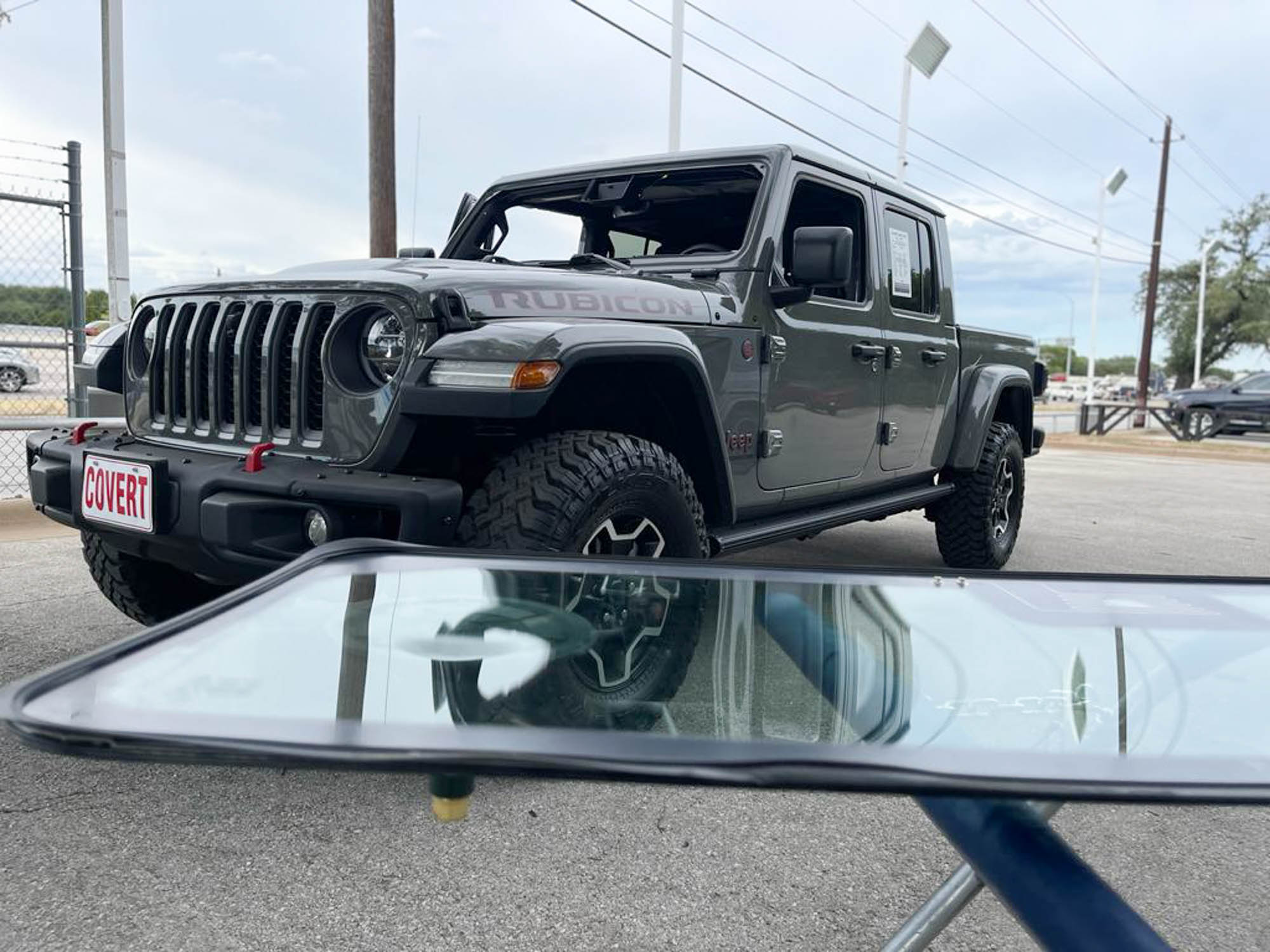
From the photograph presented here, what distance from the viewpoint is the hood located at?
8.30 ft

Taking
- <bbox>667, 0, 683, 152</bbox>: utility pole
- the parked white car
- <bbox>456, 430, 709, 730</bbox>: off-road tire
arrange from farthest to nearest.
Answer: <bbox>667, 0, 683, 152</bbox>: utility pole < the parked white car < <bbox>456, 430, 709, 730</bbox>: off-road tire

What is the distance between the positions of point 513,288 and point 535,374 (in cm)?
41

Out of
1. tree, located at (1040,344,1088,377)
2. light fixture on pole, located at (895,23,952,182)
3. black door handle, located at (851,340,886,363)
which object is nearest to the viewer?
Result: black door handle, located at (851,340,886,363)

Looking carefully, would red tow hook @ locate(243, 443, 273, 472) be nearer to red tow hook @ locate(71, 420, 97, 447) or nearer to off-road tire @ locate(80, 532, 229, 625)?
red tow hook @ locate(71, 420, 97, 447)

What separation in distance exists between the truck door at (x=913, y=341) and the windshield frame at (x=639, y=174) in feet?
2.78

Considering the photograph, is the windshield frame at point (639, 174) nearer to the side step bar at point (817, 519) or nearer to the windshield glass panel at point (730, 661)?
the side step bar at point (817, 519)

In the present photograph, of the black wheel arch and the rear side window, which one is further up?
the rear side window

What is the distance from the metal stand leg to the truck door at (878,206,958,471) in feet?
9.64

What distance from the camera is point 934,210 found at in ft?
15.5

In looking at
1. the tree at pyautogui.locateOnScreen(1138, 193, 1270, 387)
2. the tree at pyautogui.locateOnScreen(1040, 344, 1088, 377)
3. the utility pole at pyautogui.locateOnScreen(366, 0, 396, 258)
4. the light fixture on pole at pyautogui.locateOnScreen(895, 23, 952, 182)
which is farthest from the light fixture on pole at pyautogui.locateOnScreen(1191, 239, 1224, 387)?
the tree at pyautogui.locateOnScreen(1040, 344, 1088, 377)

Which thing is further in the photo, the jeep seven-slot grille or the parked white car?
the parked white car

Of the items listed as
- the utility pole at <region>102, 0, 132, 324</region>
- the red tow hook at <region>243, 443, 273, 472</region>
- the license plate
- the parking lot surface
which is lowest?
the parking lot surface

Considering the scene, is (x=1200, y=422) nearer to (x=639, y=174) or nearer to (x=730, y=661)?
(x=639, y=174)

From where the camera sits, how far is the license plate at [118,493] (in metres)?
2.51
